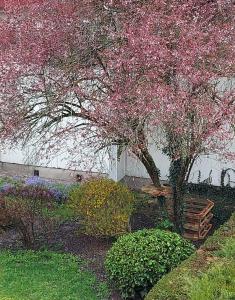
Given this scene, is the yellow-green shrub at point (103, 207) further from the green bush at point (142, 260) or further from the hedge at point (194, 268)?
the hedge at point (194, 268)

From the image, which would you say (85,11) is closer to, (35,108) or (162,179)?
(35,108)

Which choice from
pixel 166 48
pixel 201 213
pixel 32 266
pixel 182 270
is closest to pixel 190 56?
pixel 166 48

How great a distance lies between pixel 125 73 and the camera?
7.64 meters

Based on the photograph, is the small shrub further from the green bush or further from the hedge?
the hedge

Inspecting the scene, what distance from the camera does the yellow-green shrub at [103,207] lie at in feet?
29.4

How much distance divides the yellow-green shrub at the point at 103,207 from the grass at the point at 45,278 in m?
0.66

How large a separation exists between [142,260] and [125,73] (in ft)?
8.37

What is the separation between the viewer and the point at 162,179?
12.7 metres

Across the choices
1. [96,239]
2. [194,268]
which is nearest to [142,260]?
[194,268]

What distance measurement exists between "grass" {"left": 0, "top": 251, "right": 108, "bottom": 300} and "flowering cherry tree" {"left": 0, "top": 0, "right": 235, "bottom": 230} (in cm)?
195

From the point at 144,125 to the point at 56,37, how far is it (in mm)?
1976

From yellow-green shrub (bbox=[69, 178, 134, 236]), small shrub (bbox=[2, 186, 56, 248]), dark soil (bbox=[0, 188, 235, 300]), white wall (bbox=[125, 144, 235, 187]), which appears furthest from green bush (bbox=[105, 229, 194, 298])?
white wall (bbox=[125, 144, 235, 187])

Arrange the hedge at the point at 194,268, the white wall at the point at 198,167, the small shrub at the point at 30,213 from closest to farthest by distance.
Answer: the hedge at the point at 194,268, the small shrub at the point at 30,213, the white wall at the point at 198,167

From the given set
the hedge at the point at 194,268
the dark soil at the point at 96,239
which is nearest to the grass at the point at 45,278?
the dark soil at the point at 96,239
